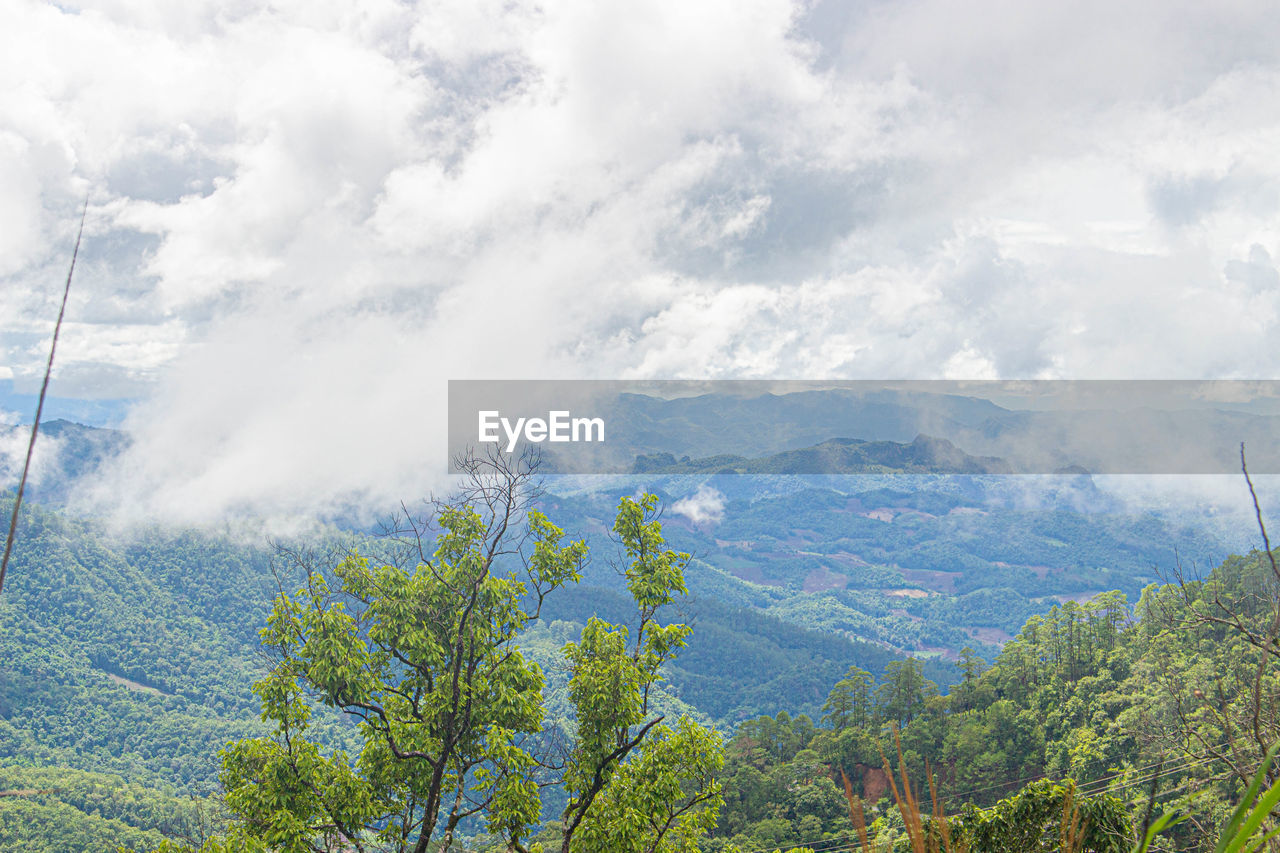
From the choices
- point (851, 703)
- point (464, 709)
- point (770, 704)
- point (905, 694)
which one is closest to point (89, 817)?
point (851, 703)

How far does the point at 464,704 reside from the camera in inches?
359

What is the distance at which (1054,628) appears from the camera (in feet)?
180

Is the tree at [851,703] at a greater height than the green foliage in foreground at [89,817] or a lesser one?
greater

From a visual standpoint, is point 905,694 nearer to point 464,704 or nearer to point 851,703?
point 851,703

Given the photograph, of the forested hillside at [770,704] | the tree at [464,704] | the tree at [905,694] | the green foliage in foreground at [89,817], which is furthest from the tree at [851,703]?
the tree at [464,704]

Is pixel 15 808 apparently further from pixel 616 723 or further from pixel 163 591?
pixel 163 591

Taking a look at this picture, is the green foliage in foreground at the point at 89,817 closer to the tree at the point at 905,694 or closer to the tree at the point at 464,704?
Result: the tree at the point at 905,694

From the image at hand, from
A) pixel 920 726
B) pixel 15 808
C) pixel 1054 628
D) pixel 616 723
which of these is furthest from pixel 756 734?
pixel 15 808

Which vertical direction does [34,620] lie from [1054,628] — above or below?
above

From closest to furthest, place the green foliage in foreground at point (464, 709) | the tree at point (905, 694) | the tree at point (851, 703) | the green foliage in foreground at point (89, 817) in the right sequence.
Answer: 1. the green foliage in foreground at point (464, 709)
2. the tree at point (905, 694)
3. the tree at point (851, 703)
4. the green foliage in foreground at point (89, 817)

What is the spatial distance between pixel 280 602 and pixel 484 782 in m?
3.42

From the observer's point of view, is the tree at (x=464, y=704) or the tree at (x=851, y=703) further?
the tree at (x=851, y=703)

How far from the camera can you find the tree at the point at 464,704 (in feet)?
28.1

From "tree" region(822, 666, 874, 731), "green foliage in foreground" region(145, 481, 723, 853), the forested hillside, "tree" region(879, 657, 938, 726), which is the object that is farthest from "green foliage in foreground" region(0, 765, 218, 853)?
"green foliage in foreground" region(145, 481, 723, 853)
